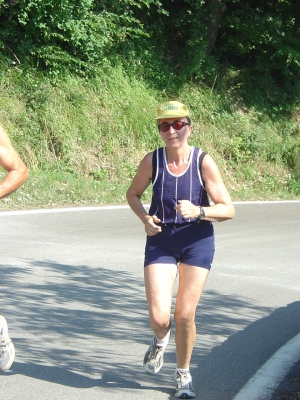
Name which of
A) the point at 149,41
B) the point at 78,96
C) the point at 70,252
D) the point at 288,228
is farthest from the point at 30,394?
the point at 149,41

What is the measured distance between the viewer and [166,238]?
4891 millimetres

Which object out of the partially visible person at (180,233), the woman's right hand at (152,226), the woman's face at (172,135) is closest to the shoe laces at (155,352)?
the partially visible person at (180,233)

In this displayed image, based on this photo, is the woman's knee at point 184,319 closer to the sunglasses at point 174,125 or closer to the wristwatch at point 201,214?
the wristwatch at point 201,214

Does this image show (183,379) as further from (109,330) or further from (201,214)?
(109,330)

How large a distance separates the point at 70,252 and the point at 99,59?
11176 millimetres

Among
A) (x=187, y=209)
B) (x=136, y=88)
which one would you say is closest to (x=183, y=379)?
(x=187, y=209)

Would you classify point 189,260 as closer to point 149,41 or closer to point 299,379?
point 299,379

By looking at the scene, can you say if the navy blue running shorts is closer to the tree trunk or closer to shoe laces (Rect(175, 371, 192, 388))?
shoe laces (Rect(175, 371, 192, 388))

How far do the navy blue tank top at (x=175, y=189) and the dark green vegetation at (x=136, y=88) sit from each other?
8.79 meters

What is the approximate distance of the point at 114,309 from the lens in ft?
23.3

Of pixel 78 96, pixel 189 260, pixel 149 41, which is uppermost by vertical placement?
pixel 149 41

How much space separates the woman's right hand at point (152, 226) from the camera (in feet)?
15.6

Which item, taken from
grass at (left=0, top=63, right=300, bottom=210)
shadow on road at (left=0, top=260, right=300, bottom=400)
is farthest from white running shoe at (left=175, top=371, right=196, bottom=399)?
grass at (left=0, top=63, right=300, bottom=210)

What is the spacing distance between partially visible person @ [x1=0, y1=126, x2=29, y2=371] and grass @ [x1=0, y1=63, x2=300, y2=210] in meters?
8.70
